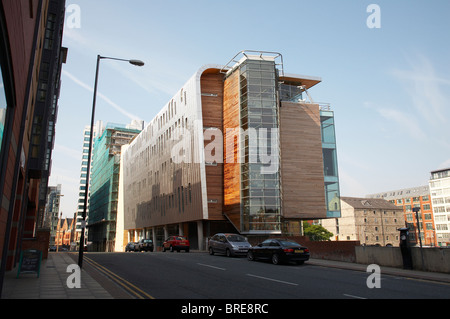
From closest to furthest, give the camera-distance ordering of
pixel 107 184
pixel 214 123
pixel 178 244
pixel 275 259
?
pixel 275 259
pixel 178 244
pixel 214 123
pixel 107 184

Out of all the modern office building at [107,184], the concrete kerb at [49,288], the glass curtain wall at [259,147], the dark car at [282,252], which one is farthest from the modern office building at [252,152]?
the modern office building at [107,184]

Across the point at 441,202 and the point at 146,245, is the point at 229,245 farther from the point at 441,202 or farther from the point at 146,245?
the point at 441,202

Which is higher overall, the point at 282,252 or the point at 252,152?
the point at 252,152

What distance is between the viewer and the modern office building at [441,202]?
343 feet

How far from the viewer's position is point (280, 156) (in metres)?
39.8

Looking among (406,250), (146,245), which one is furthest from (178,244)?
(406,250)

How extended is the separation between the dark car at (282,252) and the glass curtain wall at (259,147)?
17020 mm

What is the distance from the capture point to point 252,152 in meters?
38.4

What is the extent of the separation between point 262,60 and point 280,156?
38.1ft

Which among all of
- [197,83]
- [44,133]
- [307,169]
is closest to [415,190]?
[307,169]

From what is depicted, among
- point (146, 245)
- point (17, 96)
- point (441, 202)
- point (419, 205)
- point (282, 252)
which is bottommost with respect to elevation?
point (146, 245)

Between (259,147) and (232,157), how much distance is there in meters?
3.50

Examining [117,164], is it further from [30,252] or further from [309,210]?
[30,252]

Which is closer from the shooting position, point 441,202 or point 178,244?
point 178,244
